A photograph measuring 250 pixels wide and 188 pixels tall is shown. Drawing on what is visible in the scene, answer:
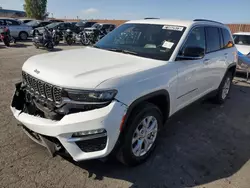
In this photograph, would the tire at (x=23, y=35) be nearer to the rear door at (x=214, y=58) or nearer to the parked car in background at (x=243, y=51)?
the parked car in background at (x=243, y=51)

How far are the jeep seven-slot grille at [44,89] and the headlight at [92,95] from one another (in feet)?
0.54

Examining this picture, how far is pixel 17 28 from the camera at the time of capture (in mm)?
17875

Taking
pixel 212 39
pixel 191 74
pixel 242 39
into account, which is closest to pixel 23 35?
pixel 242 39

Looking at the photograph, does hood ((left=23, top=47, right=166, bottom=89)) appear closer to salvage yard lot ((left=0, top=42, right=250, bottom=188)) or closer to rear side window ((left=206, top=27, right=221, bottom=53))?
salvage yard lot ((left=0, top=42, right=250, bottom=188))

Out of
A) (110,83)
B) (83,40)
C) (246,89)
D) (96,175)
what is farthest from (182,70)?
(83,40)

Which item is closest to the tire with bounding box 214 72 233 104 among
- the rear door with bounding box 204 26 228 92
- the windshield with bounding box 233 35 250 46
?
the rear door with bounding box 204 26 228 92

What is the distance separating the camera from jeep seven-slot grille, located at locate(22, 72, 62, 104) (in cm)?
252

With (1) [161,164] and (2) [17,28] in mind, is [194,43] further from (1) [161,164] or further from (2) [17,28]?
(2) [17,28]

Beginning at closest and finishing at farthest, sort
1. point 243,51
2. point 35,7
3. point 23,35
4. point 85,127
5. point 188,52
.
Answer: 1. point 85,127
2. point 188,52
3. point 243,51
4. point 23,35
5. point 35,7

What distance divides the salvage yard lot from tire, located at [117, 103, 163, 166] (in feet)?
0.55

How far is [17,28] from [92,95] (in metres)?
18.2

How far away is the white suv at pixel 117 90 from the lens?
2408 mm

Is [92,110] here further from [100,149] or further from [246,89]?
[246,89]

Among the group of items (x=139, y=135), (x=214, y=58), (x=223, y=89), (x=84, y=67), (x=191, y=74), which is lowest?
(x=223, y=89)
